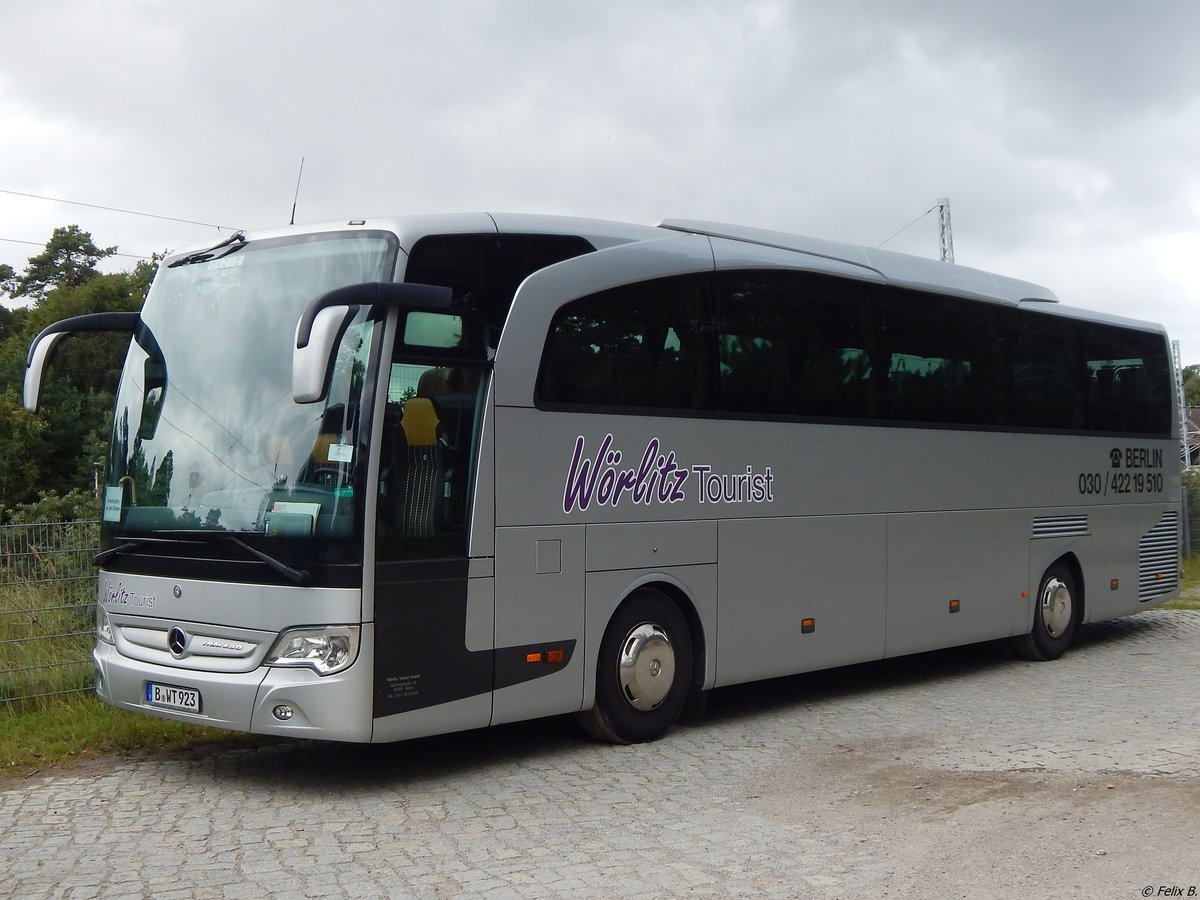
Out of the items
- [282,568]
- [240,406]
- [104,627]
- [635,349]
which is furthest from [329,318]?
[104,627]

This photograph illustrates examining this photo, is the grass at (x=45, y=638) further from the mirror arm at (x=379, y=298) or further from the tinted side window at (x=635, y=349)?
the tinted side window at (x=635, y=349)

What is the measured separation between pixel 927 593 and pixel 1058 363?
3620 millimetres

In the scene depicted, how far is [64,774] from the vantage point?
8.55m

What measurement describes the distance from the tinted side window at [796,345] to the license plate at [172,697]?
445cm

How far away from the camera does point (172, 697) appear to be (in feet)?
26.6

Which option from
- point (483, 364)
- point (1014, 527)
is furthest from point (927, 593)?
point (483, 364)

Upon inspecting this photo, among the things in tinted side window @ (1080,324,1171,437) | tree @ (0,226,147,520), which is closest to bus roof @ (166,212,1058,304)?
tinted side window @ (1080,324,1171,437)

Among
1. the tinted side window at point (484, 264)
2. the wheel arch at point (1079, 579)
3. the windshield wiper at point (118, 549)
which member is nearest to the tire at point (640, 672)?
the tinted side window at point (484, 264)

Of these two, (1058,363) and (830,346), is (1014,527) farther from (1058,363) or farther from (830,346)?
(830,346)

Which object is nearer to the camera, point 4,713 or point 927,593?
point 4,713

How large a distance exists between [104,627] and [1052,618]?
995cm

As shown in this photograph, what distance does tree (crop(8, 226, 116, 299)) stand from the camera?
88.7 meters

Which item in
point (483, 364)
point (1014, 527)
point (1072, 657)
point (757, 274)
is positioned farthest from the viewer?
point (1072, 657)

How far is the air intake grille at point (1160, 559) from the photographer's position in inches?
632
